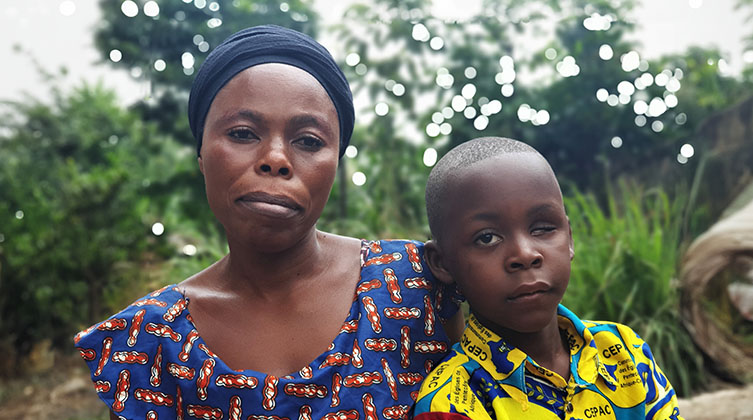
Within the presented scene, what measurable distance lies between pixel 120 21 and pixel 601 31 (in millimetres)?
4118

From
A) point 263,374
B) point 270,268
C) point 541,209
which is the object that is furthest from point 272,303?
point 541,209

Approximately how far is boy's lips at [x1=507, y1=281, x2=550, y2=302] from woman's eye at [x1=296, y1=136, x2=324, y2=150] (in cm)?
64

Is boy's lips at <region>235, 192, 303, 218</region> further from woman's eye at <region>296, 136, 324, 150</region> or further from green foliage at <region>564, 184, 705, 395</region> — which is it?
green foliage at <region>564, 184, 705, 395</region>

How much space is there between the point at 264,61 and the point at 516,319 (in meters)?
0.96

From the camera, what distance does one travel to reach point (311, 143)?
174 cm

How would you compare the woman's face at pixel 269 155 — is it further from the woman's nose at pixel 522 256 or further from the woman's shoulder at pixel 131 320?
the woman's nose at pixel 522 256

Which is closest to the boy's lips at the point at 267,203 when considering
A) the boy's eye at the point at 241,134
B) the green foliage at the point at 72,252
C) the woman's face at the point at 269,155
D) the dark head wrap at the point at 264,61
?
the woman's face at the point at 269,155

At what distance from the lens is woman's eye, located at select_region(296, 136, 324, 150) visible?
172cm

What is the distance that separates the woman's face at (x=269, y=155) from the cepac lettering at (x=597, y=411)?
0.88 m

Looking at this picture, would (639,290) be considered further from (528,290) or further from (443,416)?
(443,416)

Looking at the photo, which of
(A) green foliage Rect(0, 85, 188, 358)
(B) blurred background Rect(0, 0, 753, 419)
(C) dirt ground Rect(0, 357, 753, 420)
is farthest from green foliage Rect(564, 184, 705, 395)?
(A) green foliage Rect(0, 85, 188, 358)

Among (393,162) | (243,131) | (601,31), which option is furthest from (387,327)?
(601,31)

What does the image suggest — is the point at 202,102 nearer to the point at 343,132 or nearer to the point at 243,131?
the point at 243,131

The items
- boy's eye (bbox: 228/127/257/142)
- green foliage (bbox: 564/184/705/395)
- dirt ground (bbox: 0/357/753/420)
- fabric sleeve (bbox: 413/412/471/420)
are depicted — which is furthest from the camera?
dirt ground (bbox: 0/357/753/420)
